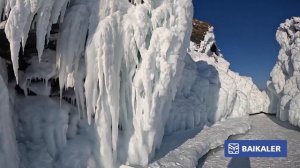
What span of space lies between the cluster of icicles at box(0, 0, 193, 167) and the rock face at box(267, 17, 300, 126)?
39.2ft

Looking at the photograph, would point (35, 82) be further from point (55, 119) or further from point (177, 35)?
point (177, 35)

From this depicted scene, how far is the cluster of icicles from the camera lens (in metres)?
9.18

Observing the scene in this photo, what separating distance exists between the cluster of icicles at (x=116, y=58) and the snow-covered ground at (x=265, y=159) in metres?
3.21

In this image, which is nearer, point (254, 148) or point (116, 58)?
point (116, 58)

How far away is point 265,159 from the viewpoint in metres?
15.0

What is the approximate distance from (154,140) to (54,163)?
12.5 feet

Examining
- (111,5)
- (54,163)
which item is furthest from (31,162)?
(111,5)

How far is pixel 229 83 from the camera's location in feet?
74.9

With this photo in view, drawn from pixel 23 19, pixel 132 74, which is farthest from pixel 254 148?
pixel 23 19

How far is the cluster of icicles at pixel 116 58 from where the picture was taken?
30.1 ft

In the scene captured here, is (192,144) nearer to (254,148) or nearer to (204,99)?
(254,148)

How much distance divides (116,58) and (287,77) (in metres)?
18.3

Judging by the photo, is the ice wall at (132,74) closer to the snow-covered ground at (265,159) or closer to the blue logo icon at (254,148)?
the blue logo icon at (254,148)

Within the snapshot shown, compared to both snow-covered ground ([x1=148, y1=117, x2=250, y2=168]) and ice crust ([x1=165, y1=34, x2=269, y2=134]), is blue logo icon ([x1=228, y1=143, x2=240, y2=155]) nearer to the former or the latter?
snow-covered ground ([x1=148, y1=117, x2=250, y2=168])
